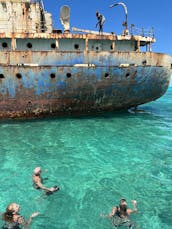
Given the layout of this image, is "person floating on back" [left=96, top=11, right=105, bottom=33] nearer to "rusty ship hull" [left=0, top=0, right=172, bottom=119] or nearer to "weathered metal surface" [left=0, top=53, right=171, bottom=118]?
"rusty ship hull" [left=0, top=0, right=172, bottom=119]

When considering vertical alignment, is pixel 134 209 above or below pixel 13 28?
below

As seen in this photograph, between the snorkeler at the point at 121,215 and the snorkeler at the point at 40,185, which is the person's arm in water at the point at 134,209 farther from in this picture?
the snorkeler at the point at 40,185

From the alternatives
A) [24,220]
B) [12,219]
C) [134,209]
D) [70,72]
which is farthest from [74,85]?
[12,219]

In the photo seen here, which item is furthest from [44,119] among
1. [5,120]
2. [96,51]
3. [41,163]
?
[41,163]

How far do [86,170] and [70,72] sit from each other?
6388mm

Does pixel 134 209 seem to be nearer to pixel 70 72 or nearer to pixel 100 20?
pixel 70 72

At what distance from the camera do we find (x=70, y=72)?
512 inches

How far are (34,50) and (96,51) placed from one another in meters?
3.20

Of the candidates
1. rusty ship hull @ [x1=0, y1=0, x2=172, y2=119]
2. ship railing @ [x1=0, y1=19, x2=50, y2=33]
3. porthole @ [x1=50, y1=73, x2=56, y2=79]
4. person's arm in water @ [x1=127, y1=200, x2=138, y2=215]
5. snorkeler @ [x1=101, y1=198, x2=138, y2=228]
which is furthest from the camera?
ship railing @ [x1=0, y1=19, x2=50, y2=33]

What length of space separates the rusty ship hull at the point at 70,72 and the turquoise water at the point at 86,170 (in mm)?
1178

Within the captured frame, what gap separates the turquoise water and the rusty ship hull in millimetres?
1178

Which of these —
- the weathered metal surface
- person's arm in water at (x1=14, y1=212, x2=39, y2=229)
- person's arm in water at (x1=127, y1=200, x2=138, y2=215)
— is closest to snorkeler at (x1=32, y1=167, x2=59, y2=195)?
person's arm in water at (x1=14, y1=212, x2=39, y2=229)

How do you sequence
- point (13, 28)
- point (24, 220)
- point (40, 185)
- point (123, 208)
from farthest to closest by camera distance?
point (13, 28)
point (40, 185)
point (24, 220)
point (123, 208)

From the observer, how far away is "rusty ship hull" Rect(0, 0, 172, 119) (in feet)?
42.0
